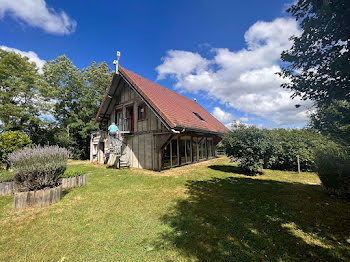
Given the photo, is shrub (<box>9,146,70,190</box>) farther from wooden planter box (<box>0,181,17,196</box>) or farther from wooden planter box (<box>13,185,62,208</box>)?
wooden planter box (<box>0,181,17,196</box>)

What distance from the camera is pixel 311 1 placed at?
3406 mm

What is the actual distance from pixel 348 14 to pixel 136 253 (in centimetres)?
628

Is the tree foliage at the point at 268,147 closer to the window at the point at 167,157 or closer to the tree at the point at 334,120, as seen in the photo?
the window at the point at 167,157

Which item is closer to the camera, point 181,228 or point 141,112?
point 181,228

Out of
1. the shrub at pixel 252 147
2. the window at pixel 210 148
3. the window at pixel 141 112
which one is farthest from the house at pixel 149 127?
the shrub at pixel 252 147

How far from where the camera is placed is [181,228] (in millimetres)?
3512

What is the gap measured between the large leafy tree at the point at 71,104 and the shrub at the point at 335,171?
71.9 ft

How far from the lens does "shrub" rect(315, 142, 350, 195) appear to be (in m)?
5.19

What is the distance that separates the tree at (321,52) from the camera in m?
3.05

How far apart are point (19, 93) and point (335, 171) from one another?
2737 cm

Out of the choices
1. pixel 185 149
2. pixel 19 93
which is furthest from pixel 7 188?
pixel 19 93

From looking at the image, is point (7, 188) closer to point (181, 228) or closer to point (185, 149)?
point (181, 228)

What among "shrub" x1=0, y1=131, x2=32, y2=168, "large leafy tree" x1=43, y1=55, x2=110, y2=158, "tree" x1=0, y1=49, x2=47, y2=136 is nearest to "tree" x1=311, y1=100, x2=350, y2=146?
"shrub" x1=0, y1=131, x2=32, y2=168

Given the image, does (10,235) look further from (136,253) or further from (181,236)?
(181,236)
